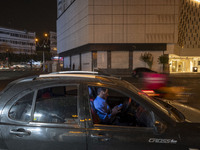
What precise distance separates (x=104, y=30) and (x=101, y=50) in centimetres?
374

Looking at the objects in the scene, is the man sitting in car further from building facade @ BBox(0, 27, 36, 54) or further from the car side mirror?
building facade @ BBox(0, 27, 36, 54)

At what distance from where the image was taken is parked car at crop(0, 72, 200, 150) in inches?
83.7

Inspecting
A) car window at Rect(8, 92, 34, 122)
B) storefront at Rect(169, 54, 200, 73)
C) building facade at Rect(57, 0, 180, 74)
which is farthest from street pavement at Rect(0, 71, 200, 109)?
storefront at Rect(169, 54, 200, 73)

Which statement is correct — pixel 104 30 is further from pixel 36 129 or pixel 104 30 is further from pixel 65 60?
pixel 36 129

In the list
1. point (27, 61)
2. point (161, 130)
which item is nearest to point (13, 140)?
point (161, 130)

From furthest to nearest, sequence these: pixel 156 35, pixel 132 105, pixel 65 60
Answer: pixel 65 60 < pixel 156 35 < pixel 132 105

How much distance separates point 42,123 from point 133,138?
1.10 meters

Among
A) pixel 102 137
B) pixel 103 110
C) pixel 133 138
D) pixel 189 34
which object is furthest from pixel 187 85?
pixel 189 34

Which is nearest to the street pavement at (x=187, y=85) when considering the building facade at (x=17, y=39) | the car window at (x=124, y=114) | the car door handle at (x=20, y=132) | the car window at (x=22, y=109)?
the car window at (x=124, y=114)

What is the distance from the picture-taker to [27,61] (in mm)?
Result: 90375

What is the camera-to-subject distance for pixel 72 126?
2.21 metres

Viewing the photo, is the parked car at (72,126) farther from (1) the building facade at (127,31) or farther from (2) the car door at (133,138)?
(1) the building facade at (127,31)

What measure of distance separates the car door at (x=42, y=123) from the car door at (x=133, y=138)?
0.15m

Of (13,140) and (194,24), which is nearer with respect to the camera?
(13,140)
